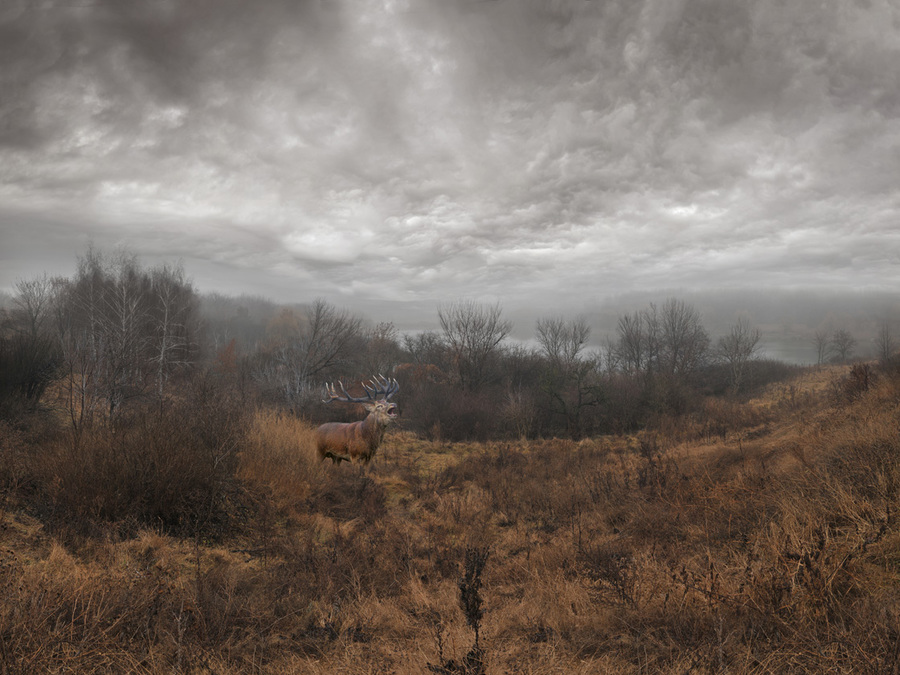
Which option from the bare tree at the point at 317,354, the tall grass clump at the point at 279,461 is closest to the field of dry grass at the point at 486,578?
the tall grass clump at the point at 279,461

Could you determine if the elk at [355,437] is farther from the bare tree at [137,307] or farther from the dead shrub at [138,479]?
the bare tree at [137,307]

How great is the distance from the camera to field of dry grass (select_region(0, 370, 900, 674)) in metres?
2.50

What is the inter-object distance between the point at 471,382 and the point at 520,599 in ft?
75.4

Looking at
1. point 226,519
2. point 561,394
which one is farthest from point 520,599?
point 561,394

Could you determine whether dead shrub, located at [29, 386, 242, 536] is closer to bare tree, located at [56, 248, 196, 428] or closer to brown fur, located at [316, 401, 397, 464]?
brown fur, located at [316, 401, 397, 464]

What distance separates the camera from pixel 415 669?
246cm

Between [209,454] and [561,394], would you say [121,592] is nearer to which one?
[209,454]

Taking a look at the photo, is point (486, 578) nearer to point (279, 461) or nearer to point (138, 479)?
point (138, 479)

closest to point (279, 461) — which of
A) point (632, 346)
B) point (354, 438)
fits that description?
point (354, 438)

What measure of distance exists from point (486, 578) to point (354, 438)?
4.99m

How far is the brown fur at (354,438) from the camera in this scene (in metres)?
8.74

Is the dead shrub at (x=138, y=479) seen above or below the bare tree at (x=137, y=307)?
below

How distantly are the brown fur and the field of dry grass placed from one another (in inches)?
65.9

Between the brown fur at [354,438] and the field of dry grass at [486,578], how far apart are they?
1674 millimetres
